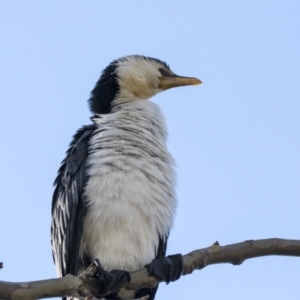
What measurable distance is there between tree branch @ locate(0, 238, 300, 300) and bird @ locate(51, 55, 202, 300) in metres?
0.58

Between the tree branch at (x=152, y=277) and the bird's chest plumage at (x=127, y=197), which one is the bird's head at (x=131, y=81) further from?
the tree branch at (x=152, y=277)

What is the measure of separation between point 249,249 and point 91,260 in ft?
5.19

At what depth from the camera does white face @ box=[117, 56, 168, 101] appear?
22.9 feet

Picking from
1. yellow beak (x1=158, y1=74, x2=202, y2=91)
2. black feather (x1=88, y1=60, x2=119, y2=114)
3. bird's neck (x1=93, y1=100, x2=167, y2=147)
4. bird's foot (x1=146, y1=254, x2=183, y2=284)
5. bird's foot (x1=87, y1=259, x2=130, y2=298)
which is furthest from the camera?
yellow beak (x1=158, y1=74, x2=202, y2=91)

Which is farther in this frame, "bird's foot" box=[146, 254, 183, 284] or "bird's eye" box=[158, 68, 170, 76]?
"bird's eye" box=[158, 68, 170, 76]

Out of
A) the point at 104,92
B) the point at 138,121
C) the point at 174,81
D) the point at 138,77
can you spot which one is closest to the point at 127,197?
the point at 138,121

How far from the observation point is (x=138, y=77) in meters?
7.17

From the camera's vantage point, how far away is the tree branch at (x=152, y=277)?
3.52 meters

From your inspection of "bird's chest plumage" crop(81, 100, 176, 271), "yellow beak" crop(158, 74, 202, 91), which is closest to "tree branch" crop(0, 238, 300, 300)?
"bird's chest plumage" crop(81, 100, 176, 271)

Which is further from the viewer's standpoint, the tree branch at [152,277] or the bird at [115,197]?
the bird at [115,197]

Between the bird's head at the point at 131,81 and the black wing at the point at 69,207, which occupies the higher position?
the bird's head at the point at 131,81

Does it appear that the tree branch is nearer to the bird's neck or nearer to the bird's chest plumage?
the bird's chest plumage

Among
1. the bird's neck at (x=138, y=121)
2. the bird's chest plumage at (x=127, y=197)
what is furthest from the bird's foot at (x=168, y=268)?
the bird's neck at (x=138, y=121)

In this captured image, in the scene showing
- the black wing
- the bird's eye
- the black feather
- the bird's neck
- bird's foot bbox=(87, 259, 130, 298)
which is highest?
the bird's eye
